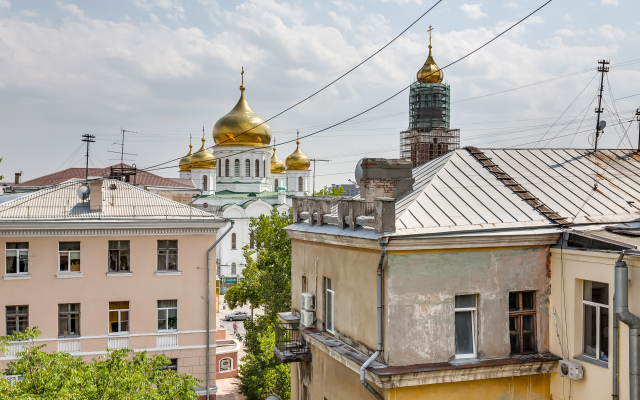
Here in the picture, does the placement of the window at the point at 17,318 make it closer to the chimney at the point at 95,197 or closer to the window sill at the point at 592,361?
the chimney at the point at 95,197

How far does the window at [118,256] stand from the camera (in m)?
20.5

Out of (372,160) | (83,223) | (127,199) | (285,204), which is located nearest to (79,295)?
(83,223)

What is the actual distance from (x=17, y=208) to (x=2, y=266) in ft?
6.17

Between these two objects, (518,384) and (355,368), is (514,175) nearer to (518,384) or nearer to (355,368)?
(518,384)

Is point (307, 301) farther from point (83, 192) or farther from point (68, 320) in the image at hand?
point (83, 192)

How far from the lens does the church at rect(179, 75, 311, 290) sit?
69125 mm

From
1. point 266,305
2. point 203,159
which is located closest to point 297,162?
point 203,159

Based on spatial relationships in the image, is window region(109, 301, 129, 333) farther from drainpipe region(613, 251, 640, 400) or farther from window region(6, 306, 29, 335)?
drainpipe region(613, 251, 640, 400)

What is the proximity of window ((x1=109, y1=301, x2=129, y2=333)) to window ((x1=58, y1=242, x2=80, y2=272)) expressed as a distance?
1682 mm

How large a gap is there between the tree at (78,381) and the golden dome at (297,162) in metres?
63.3

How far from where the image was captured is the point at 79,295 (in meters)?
→ 20.0

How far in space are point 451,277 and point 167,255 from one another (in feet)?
43.1

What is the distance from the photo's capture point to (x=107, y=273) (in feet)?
66.4

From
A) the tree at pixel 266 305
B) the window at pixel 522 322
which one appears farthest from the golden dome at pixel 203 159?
the window at pixel 522 322
